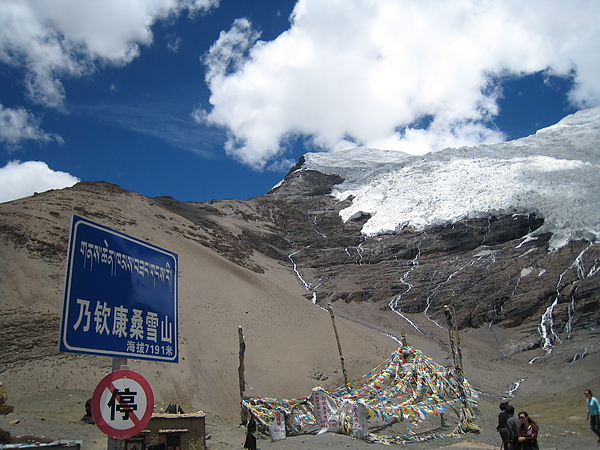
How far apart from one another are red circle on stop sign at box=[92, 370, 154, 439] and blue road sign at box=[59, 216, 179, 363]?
35 centimetres

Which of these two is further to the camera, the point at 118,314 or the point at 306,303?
the point at 306,303

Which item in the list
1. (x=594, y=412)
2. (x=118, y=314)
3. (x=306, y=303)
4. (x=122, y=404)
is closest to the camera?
(x=122, y=404)

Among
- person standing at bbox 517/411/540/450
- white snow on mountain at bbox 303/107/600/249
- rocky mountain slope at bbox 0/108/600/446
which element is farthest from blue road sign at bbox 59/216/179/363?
white snow on mountain at bbox 303/107/600/249

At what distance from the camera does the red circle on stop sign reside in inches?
169

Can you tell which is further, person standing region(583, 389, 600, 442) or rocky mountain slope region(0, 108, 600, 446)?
rocky mountain slope region(0, 108, 600, 446)

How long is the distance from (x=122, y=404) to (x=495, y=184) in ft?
236

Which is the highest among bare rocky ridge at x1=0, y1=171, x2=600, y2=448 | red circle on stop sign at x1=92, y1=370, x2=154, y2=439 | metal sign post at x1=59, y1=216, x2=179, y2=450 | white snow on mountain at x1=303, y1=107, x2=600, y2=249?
white snow on mountain at x1=303, y1=107, x2=600, y2=249

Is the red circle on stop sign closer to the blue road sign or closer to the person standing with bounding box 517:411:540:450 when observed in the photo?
the blue road sign

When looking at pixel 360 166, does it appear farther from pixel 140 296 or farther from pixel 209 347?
pixel 140 296

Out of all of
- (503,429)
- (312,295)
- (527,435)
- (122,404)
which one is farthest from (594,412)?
(312,295)

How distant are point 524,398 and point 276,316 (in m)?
16.9

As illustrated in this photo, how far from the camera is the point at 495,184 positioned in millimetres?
69312

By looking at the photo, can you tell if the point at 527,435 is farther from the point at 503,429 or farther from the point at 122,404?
the point at 122,404

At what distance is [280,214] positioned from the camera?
80000mm
